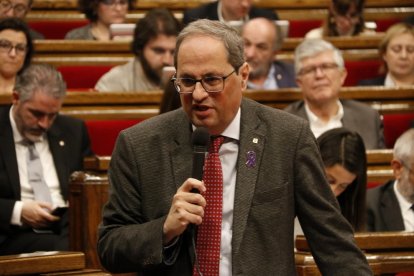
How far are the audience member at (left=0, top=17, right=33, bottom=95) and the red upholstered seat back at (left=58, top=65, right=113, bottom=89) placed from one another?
32 cm

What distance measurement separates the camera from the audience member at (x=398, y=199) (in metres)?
2.08

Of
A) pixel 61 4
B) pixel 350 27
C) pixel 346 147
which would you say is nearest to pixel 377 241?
A: pixel 346 147

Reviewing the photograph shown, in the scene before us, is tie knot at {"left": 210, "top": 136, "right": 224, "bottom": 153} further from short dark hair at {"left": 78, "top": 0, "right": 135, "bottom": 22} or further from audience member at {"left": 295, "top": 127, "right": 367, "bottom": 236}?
short dark hair at {"left": 78, "top": 0, "right": 135, "bottom": 22}

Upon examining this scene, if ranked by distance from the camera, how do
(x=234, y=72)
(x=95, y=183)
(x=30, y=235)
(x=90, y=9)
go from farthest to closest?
(x=90, y=9)
(x=30, y=235)
(x=95, y=183)
(x=234, y=72)

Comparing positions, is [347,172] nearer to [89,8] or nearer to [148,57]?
[148,57]

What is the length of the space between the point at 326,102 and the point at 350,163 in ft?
2.10

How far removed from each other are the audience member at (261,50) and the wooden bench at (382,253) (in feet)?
4.18

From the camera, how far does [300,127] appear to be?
1260 mm

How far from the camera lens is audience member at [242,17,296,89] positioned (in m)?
2.87

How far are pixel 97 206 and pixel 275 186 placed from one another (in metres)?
0.78

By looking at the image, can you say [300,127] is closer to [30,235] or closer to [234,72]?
[234,72]

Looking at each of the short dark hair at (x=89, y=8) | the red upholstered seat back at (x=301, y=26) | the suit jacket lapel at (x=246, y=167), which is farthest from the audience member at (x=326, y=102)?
the suit jacket lapel at (x=246, y=167)

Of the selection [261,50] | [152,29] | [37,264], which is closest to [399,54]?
[261,50]

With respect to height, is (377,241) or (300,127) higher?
(300,127)
